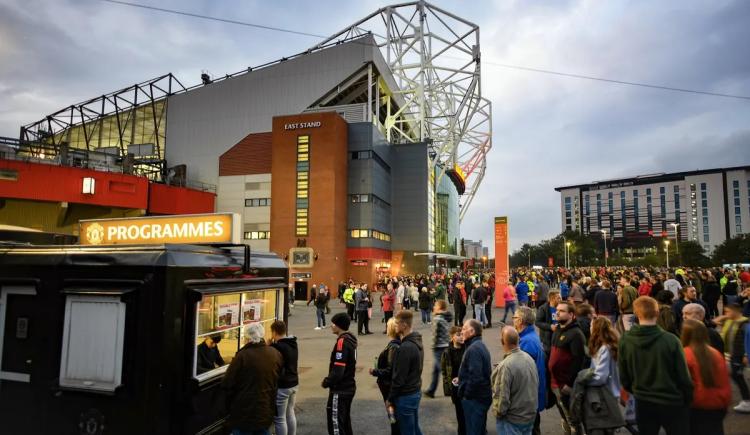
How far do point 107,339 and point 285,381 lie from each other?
6.44 ft

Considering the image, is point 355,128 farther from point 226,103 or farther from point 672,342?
point 672,342

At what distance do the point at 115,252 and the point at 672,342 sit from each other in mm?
5519

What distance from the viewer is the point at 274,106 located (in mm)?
47125

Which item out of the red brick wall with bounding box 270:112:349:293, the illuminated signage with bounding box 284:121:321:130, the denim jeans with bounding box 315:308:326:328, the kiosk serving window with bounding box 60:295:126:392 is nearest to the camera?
the kiosk serving window with bounding box 60:295:126:392

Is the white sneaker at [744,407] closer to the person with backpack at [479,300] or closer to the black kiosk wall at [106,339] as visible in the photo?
the black kiosk wall at [106,339]

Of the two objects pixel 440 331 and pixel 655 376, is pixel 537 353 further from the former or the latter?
pixel 440 331

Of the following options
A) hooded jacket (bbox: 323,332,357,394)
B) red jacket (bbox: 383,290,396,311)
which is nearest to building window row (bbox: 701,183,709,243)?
red jacket (bbox: 383,290,396,311)

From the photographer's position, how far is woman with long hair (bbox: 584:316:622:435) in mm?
4441

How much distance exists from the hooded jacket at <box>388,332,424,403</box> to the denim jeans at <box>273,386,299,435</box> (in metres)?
1.28

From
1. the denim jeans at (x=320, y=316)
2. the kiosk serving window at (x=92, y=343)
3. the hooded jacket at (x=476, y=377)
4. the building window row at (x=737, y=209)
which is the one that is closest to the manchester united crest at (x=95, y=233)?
the kiosk serving window at (x=92, y=343)

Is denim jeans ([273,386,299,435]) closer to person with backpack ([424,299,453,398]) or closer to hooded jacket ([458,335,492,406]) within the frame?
hooded jacket ([458,335,492,406])

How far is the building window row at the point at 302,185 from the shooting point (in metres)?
40.4

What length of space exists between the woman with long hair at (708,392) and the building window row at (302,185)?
122 feet

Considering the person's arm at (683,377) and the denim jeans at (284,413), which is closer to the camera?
the person's arm at (683,377)
